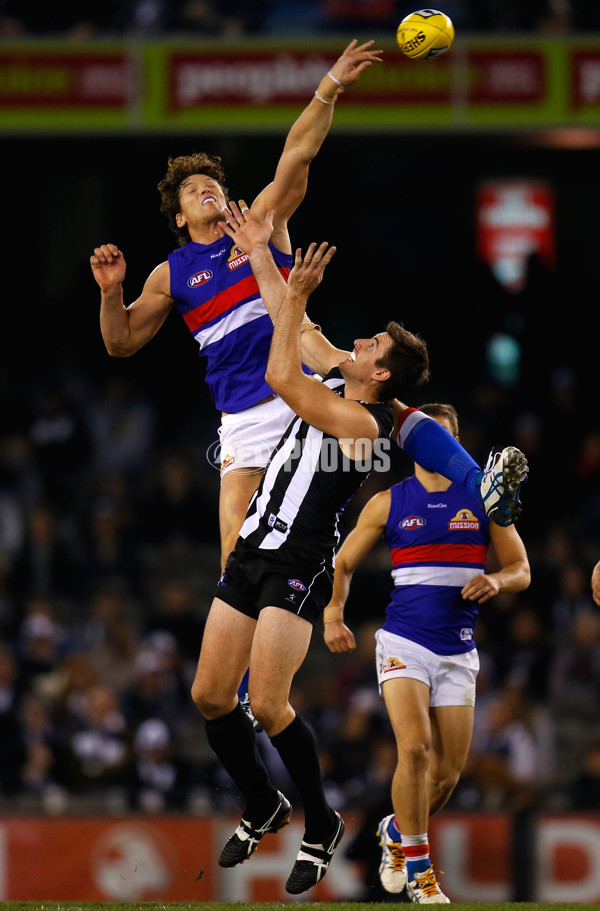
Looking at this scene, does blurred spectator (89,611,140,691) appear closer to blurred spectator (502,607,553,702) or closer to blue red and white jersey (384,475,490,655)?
blurred spectator (502,607,553,702)

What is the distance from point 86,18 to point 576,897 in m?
10.3

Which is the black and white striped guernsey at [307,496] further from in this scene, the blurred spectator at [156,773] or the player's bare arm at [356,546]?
the blurred spectator at [156,773]

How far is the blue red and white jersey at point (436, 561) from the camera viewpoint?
25.2ft

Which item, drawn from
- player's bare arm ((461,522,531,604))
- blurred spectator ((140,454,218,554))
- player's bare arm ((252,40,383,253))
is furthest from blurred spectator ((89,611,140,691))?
player's bare arm ((252,40,383,253))

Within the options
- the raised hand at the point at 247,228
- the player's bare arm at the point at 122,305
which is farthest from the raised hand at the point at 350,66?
the player's bare arm at the point at 122,305

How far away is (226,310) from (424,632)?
2.15 metres

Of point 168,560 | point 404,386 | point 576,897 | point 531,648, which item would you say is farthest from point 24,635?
point 404,386

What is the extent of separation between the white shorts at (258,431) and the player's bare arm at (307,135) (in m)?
0.96

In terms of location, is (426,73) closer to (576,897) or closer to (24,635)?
(24,635)

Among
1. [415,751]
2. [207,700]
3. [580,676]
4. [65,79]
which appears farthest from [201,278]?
[65,79]

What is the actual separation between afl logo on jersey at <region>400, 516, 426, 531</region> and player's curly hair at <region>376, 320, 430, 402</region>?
144 centimetres

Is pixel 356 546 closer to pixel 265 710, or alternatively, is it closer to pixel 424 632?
pixel 424 632

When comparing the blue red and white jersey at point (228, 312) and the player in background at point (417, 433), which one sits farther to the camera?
the blue red and white jersey at point (228, 312)

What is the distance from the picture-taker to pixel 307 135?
261 inches
